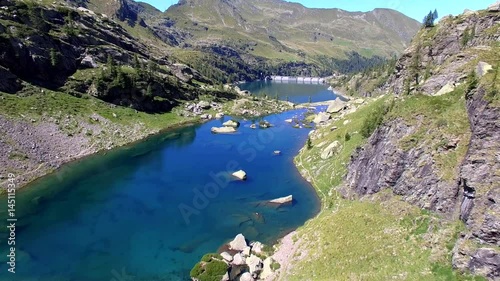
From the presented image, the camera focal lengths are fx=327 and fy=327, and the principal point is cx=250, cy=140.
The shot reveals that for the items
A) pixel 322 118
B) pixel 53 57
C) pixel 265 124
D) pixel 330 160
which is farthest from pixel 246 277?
pixel 53 57

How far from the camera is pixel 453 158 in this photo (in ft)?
148

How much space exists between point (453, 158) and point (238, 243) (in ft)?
113

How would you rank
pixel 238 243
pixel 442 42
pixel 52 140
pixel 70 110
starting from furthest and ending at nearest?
pixel 70 110 < pixel 442 42 < pixel 52 140 < pixel 238 243

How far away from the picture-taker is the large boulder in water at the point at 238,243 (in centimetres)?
5325

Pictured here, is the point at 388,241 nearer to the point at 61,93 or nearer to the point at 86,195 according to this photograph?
the point at 86,195

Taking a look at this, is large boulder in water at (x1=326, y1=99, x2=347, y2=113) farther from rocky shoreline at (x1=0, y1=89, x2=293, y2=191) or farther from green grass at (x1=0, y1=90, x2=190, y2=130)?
rocky shoreline at (x1=0, y1=89, x2=293, y2=191)

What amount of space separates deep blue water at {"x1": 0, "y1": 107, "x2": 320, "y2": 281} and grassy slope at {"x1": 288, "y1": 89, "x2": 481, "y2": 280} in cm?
1193

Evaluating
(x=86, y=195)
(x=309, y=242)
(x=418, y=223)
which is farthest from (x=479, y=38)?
(x=86, y=195)

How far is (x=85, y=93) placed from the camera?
129125mm

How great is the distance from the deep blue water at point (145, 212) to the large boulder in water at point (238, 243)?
332 centimetres

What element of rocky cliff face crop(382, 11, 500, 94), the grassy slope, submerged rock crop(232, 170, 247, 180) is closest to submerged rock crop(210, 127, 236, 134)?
submerged rock crop(232, 170, 247, 180)

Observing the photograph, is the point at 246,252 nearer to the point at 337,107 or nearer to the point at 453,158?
the point at 453,158

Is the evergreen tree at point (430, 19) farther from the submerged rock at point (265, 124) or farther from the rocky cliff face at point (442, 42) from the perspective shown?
the submerged rock at point (265, 124)

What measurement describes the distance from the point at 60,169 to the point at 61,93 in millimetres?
45518
